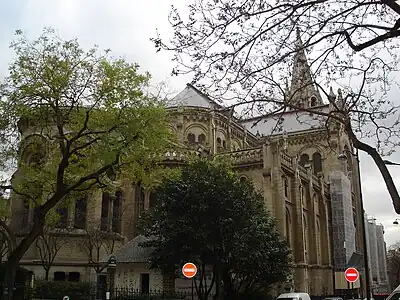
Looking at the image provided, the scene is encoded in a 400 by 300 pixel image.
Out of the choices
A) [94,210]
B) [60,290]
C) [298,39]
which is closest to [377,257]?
[94,210]

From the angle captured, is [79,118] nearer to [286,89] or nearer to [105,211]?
[286,89]

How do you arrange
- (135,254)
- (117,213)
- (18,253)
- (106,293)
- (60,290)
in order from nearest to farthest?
(18,253) < (106,293) < (135,254) < (60,290) < (117,213)

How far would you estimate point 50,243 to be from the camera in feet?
113

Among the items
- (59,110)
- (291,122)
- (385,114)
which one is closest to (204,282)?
(59,110)

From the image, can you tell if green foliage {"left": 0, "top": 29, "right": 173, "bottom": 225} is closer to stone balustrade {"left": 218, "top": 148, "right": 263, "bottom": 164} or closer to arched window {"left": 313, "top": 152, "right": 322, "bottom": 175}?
stone balustrade {"left": 218, "top": 148, "right": 263, "bottom": 164}

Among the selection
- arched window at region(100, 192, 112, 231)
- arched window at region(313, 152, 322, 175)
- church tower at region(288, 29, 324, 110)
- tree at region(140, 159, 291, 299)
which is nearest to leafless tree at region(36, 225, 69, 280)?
arched window at region(100, 192, 112, 231)

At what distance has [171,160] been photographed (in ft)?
127

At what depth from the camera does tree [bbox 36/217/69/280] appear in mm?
33219

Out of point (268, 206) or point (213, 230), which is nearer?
point (213, 230)

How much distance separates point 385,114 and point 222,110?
4.08 meters

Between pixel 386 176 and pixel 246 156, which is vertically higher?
pixel 246 156

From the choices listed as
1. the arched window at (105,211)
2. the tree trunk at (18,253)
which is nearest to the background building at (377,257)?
the arched window at (105,211)

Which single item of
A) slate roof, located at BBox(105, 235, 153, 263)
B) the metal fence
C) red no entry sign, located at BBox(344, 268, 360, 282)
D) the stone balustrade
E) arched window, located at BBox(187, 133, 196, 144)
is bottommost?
the metal fence

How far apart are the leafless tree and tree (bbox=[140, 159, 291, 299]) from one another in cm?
866
